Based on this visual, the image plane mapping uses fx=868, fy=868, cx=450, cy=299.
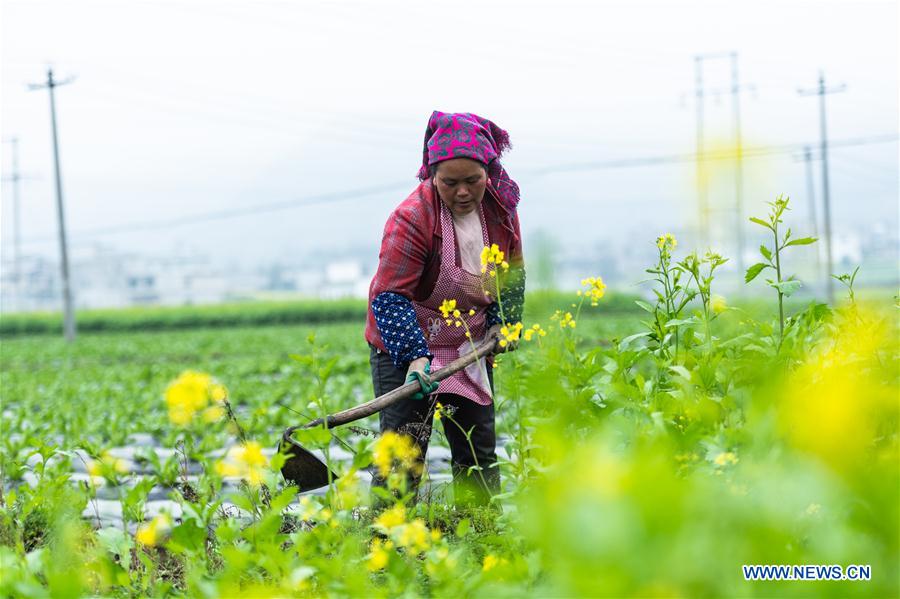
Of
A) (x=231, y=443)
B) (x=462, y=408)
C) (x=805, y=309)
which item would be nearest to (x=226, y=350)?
(x=231, y=443)

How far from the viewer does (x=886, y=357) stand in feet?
5.90

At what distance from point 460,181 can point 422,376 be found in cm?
67

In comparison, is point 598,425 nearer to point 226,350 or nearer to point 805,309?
point 805,309

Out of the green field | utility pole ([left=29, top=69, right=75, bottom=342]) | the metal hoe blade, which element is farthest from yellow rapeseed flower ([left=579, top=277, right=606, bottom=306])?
utility pole ([left=29, top=69, right=75, bottom=342])

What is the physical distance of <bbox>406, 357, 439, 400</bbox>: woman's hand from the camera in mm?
2703

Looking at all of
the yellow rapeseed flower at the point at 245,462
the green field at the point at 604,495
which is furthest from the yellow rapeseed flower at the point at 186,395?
the yellow rapeseed flower at the point at 245,462

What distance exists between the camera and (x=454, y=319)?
3119 mm

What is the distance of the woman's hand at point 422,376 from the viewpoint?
270 cm

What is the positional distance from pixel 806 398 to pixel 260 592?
2.71ft

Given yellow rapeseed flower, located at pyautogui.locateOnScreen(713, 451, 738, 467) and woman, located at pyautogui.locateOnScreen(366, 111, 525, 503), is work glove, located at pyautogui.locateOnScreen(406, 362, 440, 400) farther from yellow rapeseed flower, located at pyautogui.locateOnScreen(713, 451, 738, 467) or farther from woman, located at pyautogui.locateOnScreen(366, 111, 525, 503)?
yellow rapeseed flower, located at pyautogui.locateOnScreen(713, 451, 738, 467)

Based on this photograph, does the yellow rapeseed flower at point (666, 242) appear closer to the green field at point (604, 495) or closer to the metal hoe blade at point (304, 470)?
the green field at point (604, 495)

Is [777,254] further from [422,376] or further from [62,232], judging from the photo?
[62,232]

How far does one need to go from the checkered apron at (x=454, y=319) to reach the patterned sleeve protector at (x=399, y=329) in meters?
0.17

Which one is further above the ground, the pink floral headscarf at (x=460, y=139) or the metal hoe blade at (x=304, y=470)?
the pink floral headscarf at (x=460, y=139)
